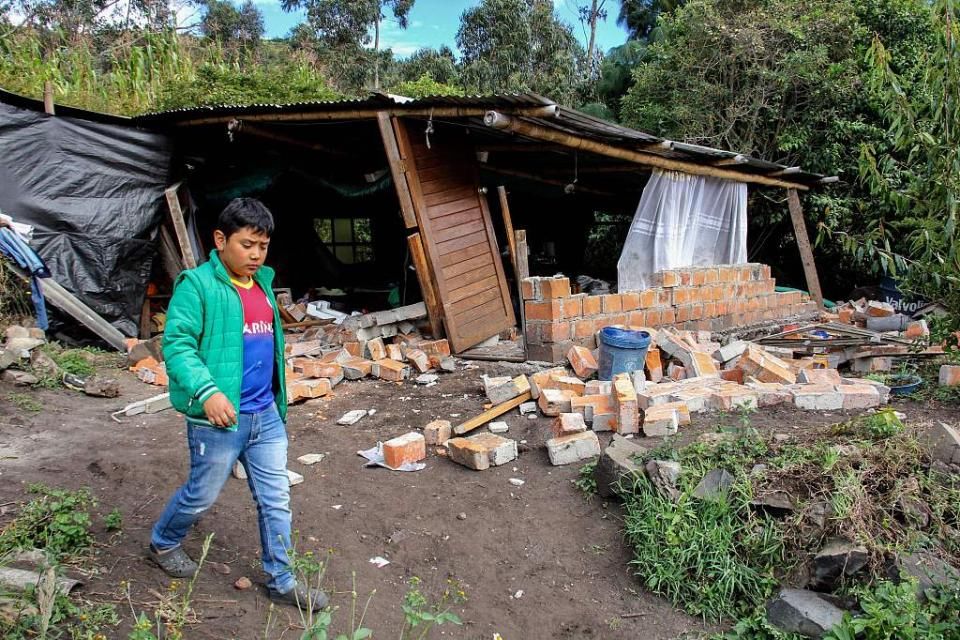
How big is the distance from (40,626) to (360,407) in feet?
10.8

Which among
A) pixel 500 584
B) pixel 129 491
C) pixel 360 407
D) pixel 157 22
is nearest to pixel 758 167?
pixel 360 407

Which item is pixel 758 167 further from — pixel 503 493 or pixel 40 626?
pixel 40 626

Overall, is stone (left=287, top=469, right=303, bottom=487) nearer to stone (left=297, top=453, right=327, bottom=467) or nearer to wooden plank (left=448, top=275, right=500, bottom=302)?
stone (left=297, top=453, right=327, bottom=467)

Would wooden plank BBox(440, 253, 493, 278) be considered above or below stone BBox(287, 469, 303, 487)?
above

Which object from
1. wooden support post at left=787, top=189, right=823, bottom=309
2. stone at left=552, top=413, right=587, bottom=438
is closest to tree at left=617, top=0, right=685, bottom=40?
wooden support post at left=787, top=189, right=823, bottom=309

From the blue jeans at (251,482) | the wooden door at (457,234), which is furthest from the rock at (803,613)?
the wooden door at (457,234)

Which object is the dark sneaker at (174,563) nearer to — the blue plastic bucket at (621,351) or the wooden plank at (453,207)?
the blue plastic bucket at (621,351)

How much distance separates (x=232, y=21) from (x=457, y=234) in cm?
2239

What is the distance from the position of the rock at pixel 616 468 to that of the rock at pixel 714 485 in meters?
0.31

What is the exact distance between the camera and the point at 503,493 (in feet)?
12.3

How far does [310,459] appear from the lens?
13.9 feet

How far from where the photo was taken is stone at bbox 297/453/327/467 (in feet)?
13.8

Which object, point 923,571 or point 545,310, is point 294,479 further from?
point 923,571

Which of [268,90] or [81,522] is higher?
[268,90]
